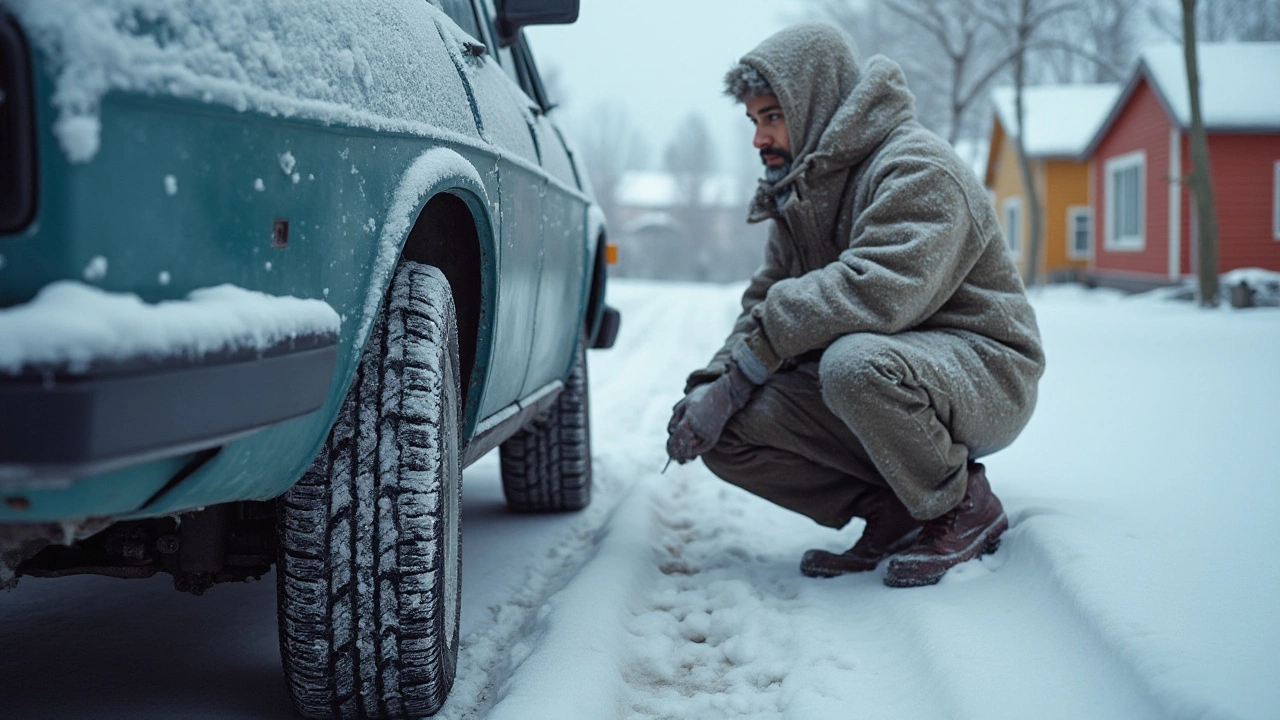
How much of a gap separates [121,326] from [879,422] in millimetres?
2122

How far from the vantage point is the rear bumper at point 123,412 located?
3.46 feet

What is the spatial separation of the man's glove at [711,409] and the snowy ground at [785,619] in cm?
39

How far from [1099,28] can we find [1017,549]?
45.7 m

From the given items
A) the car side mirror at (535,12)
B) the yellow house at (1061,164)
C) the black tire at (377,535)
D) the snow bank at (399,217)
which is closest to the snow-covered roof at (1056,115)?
the yellow house at (1061,164)

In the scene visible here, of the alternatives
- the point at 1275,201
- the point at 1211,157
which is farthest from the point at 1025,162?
the point at 1275,201

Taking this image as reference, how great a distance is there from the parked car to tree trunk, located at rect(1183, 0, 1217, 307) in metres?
13.6

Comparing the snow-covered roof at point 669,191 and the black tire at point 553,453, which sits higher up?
the black tire at point 553,453

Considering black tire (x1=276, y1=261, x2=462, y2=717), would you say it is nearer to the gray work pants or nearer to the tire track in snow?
the tire track in snow

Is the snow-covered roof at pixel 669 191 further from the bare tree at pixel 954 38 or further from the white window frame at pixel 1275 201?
the white window frame at pixel 1275 201

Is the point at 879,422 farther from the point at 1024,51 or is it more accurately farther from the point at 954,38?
the point at 954,38

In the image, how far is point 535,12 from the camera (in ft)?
10.6

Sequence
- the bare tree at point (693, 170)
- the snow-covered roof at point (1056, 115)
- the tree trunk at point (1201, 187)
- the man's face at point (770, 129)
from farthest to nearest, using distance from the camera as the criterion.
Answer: the bare tree at point (693, 170)
the snow-covered roof at point (1056, 115)
the tree trunk at point (1201, 187)
the man's face at point (770, 129)

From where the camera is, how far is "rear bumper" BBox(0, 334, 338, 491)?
1.05m

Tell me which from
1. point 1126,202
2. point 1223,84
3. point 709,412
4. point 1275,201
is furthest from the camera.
Answer: point 1126,202
